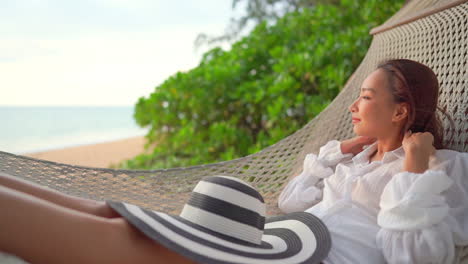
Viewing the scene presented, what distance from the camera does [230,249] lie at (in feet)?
3.53

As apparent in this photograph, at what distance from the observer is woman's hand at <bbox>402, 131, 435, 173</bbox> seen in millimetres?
1284

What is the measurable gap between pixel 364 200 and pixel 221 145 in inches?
111

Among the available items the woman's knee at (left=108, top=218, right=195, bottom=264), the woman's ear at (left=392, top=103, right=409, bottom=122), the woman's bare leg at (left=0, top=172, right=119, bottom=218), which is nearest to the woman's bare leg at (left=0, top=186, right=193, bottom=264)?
the woman's knee at (left=108, top=218, right=195, bottom=264)

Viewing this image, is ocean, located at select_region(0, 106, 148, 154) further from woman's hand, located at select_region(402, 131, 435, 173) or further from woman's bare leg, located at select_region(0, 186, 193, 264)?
woman's bare leg, located at select_region(0, 186, 193, 264)

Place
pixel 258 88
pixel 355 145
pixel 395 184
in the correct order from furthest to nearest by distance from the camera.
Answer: pixel 258 88 < pixel 355 145 < pixel 395 184

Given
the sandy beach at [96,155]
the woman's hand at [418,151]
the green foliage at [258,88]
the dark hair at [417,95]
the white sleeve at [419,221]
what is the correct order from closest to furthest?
1. the white sleeve at [419,221]
2. the woman's hand at [418,151]
3. the dark hair at [417,95]
4. the green foliage at [258,88]
5. the sandy beach at [96,155]

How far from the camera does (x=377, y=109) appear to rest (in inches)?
58.2

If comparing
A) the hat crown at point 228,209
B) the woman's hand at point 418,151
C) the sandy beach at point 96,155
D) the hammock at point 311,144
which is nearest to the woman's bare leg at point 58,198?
the hat crown at point 228,209

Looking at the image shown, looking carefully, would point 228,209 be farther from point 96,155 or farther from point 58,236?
point 96,155

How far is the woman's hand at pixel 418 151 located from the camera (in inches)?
50.6

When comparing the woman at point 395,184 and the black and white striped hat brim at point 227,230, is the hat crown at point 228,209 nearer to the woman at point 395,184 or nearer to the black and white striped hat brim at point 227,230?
the black and white striped hat brim at point 227,230

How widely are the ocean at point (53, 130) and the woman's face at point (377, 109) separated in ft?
38.0

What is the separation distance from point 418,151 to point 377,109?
0.23 meters

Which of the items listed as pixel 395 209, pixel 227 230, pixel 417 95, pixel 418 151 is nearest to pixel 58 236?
pixel 227 230
